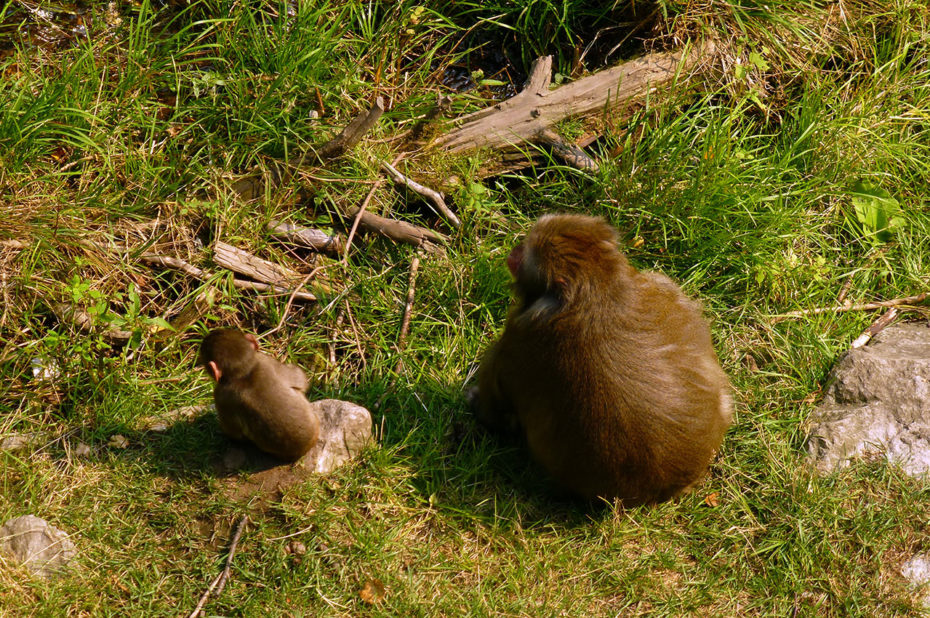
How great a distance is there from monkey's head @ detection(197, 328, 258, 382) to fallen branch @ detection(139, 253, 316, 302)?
106 cm

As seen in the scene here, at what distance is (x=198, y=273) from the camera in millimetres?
4902

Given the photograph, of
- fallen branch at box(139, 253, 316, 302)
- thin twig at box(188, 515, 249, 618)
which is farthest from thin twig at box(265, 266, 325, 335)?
thin twig at box(188, 515, 249, 618)

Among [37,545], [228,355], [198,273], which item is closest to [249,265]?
[198,273]

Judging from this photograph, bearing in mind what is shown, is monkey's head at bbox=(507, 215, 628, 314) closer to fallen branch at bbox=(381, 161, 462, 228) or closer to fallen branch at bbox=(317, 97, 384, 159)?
fallen branch at bbox=(381, 161, 462, 228)

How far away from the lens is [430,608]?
3828mm

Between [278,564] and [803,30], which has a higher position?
[803,30]

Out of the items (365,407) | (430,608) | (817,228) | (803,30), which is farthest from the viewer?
(803,30)

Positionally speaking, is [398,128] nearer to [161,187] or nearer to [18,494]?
[161,187]

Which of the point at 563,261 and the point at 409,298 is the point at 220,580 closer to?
the point at 409,298

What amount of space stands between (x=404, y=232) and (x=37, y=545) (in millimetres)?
2498

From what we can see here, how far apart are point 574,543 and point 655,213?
2.02 meters

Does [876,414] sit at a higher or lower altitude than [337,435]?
lower

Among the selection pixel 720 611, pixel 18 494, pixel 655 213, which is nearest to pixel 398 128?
pixel 655 213

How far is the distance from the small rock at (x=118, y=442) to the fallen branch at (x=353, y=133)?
6.51ft
